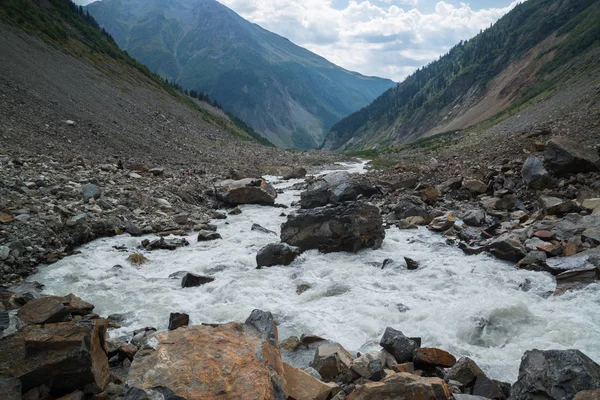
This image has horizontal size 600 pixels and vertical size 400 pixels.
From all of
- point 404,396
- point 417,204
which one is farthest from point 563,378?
point 417,204

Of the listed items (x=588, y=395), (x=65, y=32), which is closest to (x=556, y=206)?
(x=588, y=395)

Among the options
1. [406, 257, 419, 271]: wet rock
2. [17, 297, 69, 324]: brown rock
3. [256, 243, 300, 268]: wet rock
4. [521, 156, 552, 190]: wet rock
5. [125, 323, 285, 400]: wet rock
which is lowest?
[17, 297, 69, 324]: brown rock

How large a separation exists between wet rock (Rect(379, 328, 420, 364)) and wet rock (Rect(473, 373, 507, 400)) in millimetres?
1290

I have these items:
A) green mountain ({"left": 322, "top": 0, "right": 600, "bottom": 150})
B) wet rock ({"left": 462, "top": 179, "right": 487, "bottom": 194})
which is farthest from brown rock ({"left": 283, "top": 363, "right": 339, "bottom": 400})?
green mountain ({"left": 322, "top": 0, "right": 600, "bottom": 150})

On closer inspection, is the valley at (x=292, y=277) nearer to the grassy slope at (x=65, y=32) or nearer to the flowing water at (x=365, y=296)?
the flowing water at (x=365, y=296)

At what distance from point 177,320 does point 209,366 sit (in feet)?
11.6

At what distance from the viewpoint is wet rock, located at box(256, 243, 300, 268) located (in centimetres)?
1296

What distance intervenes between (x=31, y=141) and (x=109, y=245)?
13.1 m

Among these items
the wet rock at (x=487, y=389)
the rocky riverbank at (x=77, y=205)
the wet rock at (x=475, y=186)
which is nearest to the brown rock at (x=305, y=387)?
the wet rock at (x=487, y=389)

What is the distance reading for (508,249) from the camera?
39.1ft

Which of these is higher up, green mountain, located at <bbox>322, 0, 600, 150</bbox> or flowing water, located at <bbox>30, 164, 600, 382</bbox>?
green mountain, located at <bbox>322, 0, 600, 150</bbox>

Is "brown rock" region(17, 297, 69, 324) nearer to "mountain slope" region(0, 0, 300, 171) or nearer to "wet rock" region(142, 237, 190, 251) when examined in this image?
"wet rock" region(142, 237, 190, 251)

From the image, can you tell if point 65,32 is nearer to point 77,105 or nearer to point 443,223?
point 77,105

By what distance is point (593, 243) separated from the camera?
1102 centimetres
